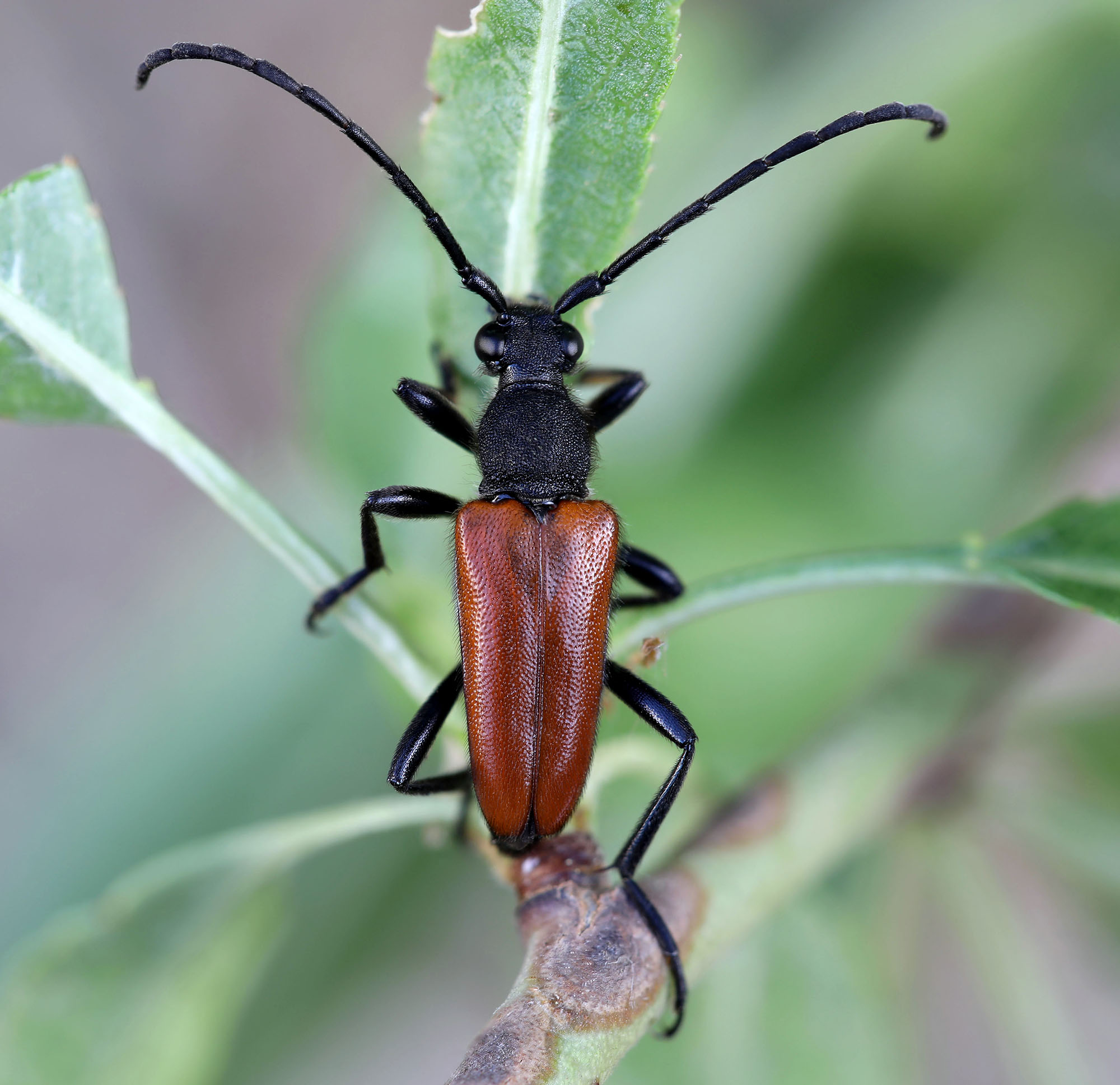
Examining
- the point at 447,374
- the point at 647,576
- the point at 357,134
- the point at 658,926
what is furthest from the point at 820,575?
the point at 357,134

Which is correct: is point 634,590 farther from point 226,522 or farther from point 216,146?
point 216,146

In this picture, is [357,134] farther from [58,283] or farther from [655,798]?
[655,798]

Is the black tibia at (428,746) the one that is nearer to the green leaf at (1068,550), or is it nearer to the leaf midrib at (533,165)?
the leaf midrib at (533,165)

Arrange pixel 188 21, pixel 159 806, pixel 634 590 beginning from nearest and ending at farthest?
pixel 634 590
pixel 159 806
pixel 188 21

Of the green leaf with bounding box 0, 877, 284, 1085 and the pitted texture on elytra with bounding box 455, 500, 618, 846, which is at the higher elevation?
the pitted texture on elytra with bounding box 455, 500, 618, 846

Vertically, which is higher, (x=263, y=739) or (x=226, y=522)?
(x=226, y=522)

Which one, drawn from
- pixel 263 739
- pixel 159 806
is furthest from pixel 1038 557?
pixel 159 806

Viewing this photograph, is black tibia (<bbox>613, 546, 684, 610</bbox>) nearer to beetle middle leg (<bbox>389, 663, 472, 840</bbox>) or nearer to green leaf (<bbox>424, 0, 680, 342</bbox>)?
beetle middle leg (<bbox>389, 663, 472, 840</bbox>)

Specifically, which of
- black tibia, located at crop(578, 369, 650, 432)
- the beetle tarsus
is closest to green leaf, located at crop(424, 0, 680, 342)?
black tibia, located at crop(578, 369, 650, 432)
